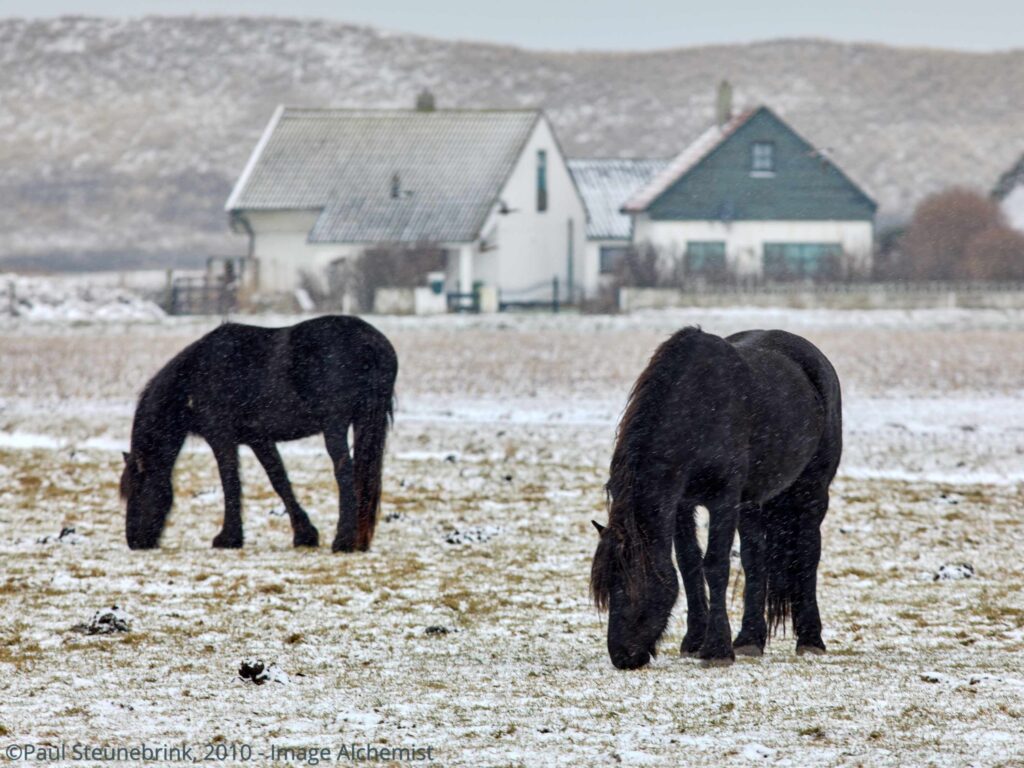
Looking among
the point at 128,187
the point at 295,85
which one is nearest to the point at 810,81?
the point at 295,85

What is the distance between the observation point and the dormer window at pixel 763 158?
5412 centimetres

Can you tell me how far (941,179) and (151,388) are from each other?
94567 millimetres

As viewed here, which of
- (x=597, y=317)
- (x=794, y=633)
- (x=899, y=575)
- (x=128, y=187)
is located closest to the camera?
(x=794, y=633)

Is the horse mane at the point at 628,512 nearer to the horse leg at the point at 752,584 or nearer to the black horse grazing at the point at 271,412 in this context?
the horse leg at the point at 752,584

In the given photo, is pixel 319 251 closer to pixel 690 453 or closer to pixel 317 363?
pixel 317 363

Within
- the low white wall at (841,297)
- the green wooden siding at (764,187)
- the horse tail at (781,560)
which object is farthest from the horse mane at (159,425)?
the green wooden siding at (764,187)

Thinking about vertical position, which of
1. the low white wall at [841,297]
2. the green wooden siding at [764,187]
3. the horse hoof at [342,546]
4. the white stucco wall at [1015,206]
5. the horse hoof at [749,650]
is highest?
the horse hoof at [749,650]

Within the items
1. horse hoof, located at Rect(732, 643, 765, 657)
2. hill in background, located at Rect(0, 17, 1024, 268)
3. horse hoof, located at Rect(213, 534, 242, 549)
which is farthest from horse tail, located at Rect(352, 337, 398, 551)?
hill in background, located at Rect(0, 17, 1024, 268)

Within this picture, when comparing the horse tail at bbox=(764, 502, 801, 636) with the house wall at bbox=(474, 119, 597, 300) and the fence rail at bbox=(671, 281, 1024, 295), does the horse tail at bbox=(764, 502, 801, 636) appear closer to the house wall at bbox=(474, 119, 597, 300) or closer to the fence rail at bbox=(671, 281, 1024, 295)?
the fence rail at bbox=(671, 281, 1024, 295)

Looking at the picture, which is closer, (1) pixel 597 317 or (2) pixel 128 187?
(1) pixel 597 317

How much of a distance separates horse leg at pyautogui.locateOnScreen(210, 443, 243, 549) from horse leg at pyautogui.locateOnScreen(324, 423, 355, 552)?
2.20ft

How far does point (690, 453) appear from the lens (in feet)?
21.5

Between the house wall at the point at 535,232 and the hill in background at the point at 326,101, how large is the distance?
119 feet

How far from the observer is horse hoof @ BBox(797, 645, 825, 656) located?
723cm
